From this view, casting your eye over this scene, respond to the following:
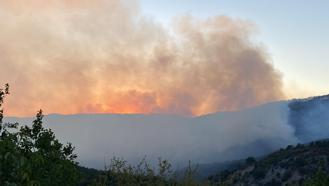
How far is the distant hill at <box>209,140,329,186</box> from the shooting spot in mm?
159625

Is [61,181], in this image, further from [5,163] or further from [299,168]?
[299,168]

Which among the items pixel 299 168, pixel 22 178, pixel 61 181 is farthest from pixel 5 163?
pixel 299 168

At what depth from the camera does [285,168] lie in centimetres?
17012

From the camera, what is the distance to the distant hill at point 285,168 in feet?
524

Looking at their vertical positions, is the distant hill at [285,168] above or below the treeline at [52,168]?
above

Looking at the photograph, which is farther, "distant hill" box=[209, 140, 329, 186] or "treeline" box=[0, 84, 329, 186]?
"distant hill" box=[209, 140, 329, 186]

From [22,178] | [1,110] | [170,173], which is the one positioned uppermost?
[1,110]

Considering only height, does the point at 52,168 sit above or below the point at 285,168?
below

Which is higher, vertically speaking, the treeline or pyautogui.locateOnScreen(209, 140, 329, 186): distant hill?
pyautogui.locateOnScreen(209, 140, 329, 186): distant hill

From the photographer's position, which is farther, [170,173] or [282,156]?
[282,156]

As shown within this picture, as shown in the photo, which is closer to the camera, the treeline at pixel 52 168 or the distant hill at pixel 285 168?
the treeline at pixel 52 168

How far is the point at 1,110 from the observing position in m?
33.6

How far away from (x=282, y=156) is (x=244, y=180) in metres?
18.0

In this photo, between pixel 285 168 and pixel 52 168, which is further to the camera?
pixel 285 168
